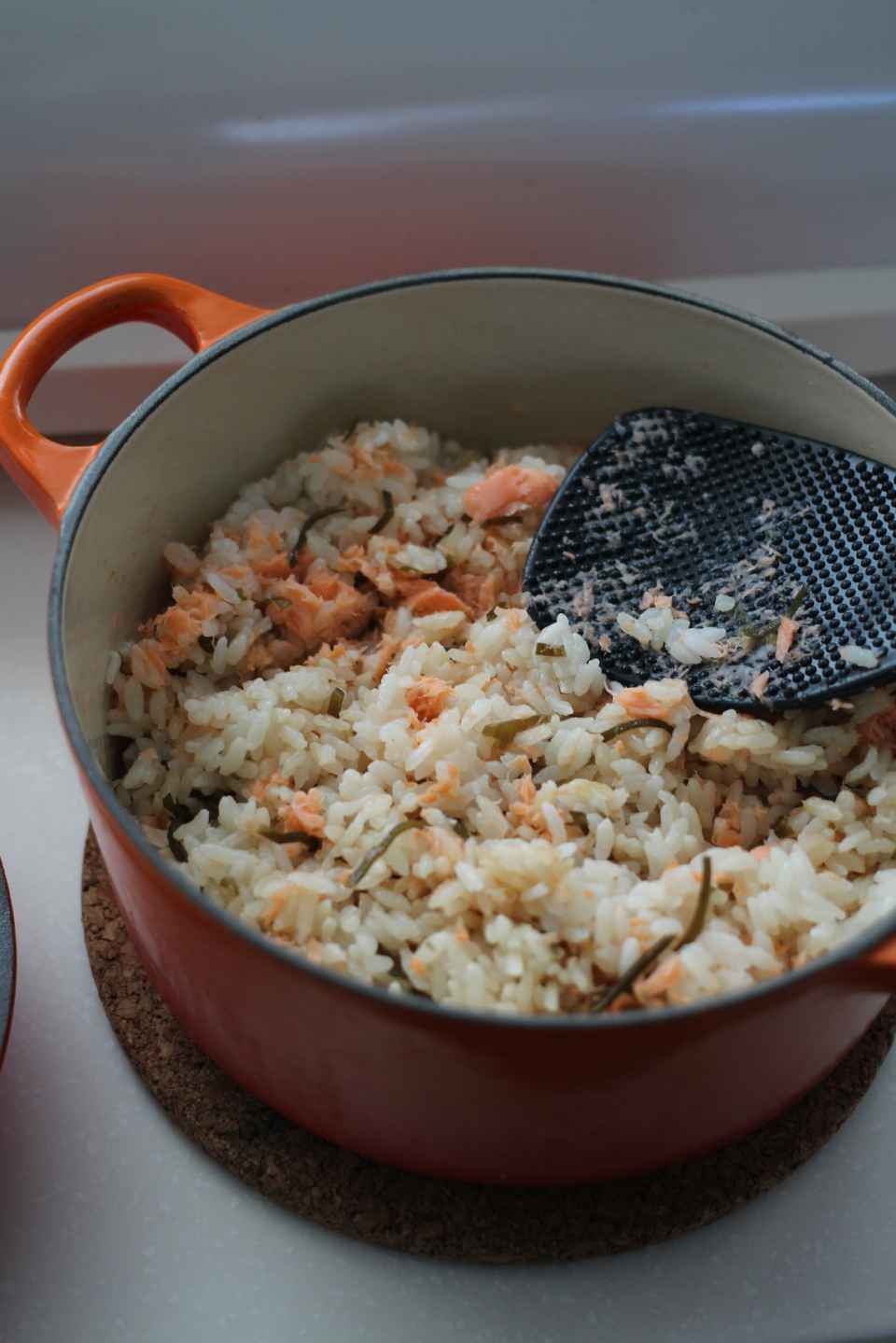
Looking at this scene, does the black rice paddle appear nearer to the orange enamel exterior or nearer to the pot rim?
the pot rim

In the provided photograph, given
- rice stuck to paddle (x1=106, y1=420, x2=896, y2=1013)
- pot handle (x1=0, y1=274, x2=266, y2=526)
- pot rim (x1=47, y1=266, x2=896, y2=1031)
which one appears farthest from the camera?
pot handle (x1=0, y1=274, x2=266, y2=526)

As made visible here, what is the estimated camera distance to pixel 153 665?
1.29 m

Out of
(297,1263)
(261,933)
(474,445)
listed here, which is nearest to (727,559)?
(474,445)

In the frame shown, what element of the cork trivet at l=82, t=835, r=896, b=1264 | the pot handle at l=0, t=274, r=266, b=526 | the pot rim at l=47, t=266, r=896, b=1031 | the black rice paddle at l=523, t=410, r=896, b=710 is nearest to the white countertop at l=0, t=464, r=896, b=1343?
the cork trivet at l=82, t=835, r=896, b=1264

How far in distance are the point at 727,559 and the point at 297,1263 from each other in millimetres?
781

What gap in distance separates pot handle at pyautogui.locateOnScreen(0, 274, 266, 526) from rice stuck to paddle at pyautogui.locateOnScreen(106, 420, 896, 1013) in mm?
184

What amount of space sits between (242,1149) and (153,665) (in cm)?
45

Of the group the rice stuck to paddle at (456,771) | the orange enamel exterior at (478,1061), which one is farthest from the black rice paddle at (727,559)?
the orange enamel exterior at (478,1061)

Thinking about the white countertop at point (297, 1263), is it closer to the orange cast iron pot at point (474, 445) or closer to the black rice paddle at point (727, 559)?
the orange cast iron pot at point (474, 445)

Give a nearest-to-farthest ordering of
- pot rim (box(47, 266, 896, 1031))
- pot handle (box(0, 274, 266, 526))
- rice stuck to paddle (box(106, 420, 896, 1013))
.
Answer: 1. pot rim (box(47, 266, 896, 1031))
2. rice stuck to paddle (box(106, 420, 896, 1013))
3. pot handle (box(0, 274, 266, 526))

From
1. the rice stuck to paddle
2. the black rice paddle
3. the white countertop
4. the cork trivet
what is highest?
the black rice paddle

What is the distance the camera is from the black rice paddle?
4.22 ft

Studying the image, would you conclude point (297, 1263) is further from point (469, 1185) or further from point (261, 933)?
point (261, 933)

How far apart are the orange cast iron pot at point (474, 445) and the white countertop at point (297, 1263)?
13cm
